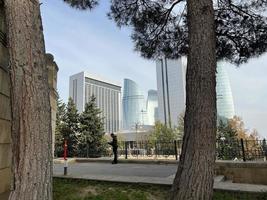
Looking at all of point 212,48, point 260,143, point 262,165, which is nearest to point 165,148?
point 260,143

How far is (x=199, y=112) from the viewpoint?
4.04m

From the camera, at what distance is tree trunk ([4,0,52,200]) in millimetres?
2639

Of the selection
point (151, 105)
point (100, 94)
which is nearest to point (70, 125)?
point (100, 94)

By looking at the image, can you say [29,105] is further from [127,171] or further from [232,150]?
[232,150]

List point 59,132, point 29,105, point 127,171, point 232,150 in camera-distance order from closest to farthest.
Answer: point 29,105
point 127,171
point 232,150
point 59,132

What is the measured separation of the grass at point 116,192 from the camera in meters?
→ 5.59

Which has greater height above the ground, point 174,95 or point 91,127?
point 174,95

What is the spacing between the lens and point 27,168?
2637 mm

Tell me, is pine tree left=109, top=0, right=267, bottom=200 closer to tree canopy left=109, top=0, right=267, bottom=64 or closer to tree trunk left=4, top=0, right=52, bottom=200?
tree canopy left=109, top=0, right=267, bottom=64

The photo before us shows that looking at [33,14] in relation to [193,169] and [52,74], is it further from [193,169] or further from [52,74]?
[52,74]

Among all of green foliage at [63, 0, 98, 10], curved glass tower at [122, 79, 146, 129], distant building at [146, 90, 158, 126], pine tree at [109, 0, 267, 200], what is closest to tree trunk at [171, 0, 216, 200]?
pine tree at [109, 0, 267, 200]

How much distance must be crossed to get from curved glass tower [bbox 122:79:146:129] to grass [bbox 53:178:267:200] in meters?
104

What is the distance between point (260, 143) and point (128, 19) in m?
8.20

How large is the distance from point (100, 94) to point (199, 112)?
248ft
